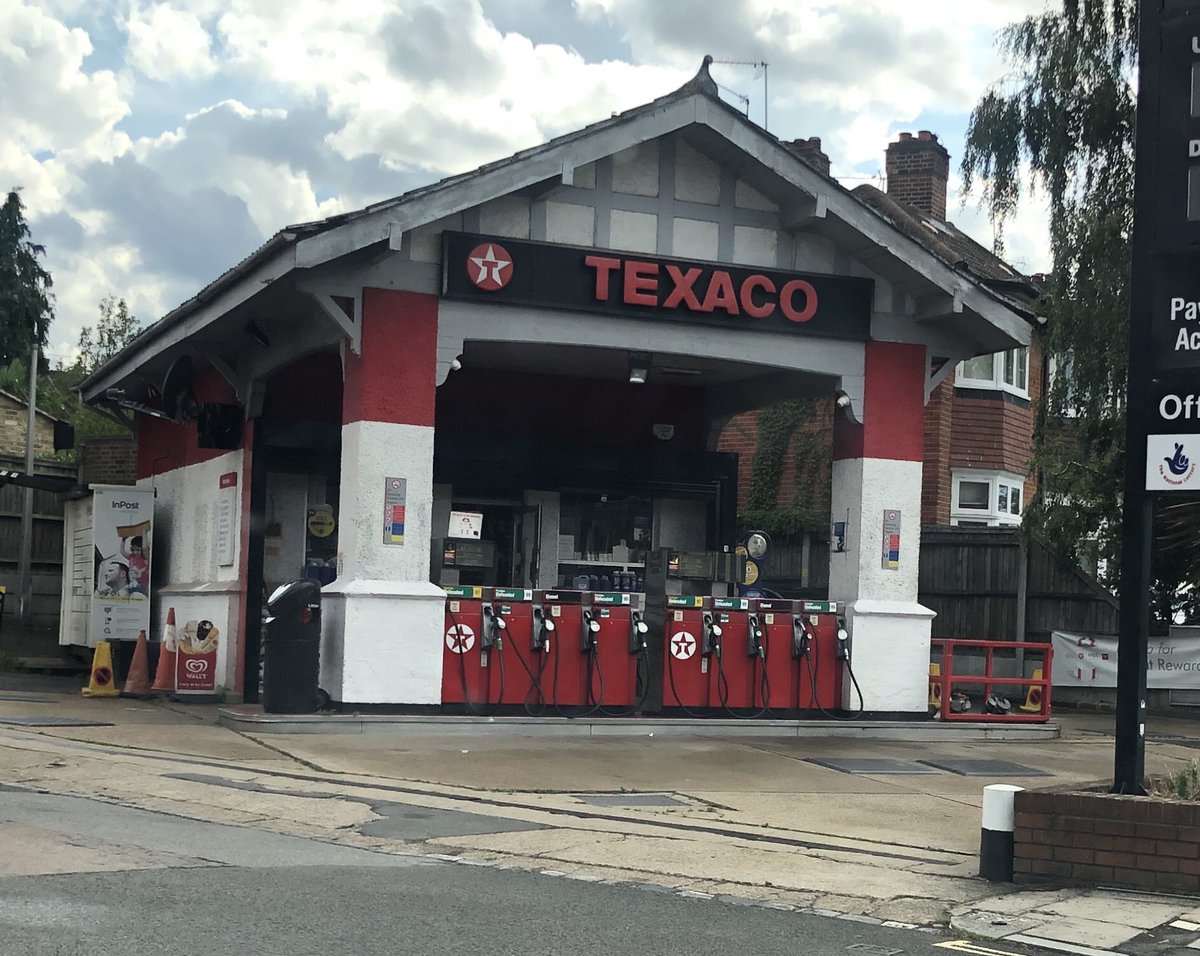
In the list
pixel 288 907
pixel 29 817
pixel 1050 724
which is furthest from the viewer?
pixel 1050 724

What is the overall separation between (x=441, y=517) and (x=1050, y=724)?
25.1 feet

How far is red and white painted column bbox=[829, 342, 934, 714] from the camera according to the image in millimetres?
16953

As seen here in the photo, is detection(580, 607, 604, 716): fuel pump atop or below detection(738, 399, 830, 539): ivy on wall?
below

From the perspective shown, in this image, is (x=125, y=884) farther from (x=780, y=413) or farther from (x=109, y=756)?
(x=780, y=413)

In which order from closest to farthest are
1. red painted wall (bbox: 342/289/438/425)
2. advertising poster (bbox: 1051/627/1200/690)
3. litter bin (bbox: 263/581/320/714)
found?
→ 1. litter bin (bbox: 263/581/320/714)
2. red painted wall (bbox: 342/289/438/425)
3. advertising poster (bbox: 1051/627/1200/690)

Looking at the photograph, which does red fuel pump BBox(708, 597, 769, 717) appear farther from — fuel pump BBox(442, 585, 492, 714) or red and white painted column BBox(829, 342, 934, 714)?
fuel pump BBox(442, 585, 492, 714)

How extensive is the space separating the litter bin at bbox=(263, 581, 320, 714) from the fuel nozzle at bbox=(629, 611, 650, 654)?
3184 mm

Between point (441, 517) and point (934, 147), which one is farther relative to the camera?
point (934, 147)

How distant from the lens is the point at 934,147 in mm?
32000

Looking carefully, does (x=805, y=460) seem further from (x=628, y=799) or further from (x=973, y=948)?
(x=973, y=948)

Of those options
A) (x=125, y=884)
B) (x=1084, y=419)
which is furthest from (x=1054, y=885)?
(x=1084, y=419)

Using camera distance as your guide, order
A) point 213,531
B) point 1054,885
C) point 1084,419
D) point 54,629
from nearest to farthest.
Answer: point 1054,885 → point 213,531 → point 1084,419 → point 54,629

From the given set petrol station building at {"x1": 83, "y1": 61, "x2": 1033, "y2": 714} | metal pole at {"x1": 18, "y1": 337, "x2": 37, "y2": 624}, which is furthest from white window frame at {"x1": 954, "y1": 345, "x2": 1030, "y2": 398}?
metal pole at {"x1": 18, "y1": 337, "x2": 37, "y2": 624}

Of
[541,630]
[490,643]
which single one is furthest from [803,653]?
[490,643]
